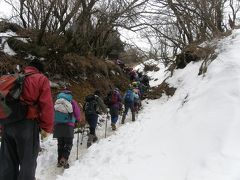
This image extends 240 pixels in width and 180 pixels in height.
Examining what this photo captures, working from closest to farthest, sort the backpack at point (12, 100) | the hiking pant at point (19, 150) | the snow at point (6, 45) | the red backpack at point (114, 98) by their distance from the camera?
the backpack at point (12, 100) → the hiking pant at point (19, 150) → the red backpack at point (114, 98) → the snow at point (6, 45)

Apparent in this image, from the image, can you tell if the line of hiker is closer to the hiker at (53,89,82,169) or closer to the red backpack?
the hiker at (53,89,82,169)

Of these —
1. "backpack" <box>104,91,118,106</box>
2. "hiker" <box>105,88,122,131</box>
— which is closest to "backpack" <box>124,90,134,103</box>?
"hiker" <box>105,88,122,131</box>

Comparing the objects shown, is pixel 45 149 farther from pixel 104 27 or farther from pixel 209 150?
pixel 104 27

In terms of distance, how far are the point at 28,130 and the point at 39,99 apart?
0.47 metres

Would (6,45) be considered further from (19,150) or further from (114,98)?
(19,150)

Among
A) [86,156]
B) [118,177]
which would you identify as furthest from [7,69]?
[118,177]

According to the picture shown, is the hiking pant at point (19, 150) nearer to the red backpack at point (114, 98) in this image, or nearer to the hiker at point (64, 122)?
the hiker at point (64, 122)

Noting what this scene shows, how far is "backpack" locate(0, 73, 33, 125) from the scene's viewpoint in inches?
194

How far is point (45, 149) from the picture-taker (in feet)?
32.6

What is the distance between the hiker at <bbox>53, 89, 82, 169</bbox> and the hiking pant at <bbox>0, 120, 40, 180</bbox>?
3197 millimetres

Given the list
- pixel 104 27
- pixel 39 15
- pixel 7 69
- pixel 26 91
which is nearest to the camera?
pixel 26 91

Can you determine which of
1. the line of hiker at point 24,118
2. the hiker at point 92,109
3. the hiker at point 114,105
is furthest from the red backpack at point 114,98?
the line of hiker at point 24,118

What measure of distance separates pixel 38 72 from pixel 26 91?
425 millimetres

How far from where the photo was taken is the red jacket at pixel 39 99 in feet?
16.5
